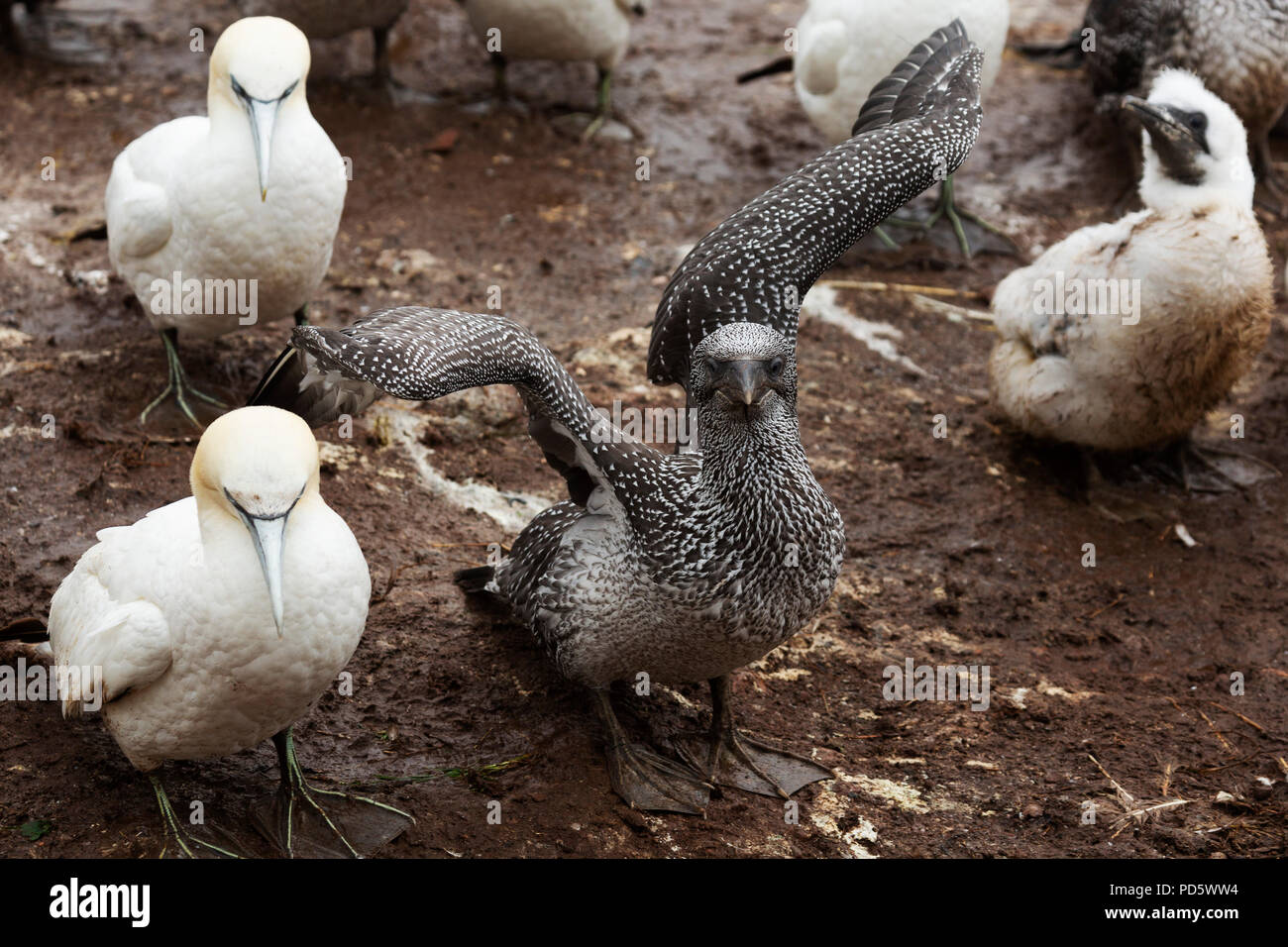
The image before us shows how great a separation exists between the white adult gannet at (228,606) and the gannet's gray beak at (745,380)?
109cm

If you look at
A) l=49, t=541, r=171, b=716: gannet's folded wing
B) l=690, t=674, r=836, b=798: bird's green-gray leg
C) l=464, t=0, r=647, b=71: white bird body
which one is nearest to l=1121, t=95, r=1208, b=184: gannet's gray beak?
l=690, t=674, r=836, b=798: bird's green-gray leg

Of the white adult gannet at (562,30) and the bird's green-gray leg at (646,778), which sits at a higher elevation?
the white adult gannet at (562,30)

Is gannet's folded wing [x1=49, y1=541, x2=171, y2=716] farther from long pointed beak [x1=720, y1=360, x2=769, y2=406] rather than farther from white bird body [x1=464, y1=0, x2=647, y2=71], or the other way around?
white bird body [x1=464, y1=0, x2=647, y2=71]

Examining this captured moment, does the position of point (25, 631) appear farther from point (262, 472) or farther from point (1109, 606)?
point (1109, 606)

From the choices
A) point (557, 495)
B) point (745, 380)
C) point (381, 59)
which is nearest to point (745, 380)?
point (745, 380)

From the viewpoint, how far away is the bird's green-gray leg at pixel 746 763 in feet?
13.8

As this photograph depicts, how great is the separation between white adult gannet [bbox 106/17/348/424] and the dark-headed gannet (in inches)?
54.7

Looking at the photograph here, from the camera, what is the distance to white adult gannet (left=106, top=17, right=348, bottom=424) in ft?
16.5

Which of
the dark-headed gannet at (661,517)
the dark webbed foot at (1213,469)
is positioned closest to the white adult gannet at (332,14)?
the dark-headed gannet at (661,517)

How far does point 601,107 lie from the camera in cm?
881

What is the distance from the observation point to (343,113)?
8.44 meters

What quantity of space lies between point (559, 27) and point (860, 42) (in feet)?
6.73

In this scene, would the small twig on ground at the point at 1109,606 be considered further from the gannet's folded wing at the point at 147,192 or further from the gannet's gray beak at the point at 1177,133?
the gannet's folded wing at the point at 147,192
